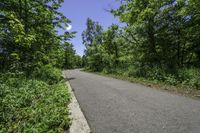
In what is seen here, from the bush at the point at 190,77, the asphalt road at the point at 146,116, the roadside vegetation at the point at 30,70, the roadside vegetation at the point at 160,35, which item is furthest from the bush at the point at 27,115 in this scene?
the roadside vegetation at the point at 160,35

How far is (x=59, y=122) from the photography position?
13.2ft

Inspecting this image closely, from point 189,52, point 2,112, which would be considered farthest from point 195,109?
point 189,52

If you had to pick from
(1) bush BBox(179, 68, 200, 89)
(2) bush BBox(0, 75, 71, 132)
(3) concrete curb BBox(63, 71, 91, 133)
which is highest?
(1) bush BBox(179, 68, 200, 89)

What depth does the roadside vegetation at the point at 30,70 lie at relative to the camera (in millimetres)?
4189

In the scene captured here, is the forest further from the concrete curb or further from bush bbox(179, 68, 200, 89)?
the concrete curb

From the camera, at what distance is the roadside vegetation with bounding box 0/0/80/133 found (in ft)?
13.7

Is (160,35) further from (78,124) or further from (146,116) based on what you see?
(78,124)

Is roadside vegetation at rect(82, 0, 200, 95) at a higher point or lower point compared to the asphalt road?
higher

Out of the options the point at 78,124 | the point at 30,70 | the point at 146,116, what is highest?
the point at 30,70

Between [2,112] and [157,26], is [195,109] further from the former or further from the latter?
[157,26]

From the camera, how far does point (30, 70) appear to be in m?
11.1

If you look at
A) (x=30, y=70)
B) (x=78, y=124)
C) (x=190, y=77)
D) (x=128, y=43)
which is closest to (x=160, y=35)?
(x=128, y=43)

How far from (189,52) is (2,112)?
646 inches

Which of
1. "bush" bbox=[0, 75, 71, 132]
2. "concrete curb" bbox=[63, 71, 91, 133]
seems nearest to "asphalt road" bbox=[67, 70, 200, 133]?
"concrete curb" bbox=[63, 71, 91, 133]
